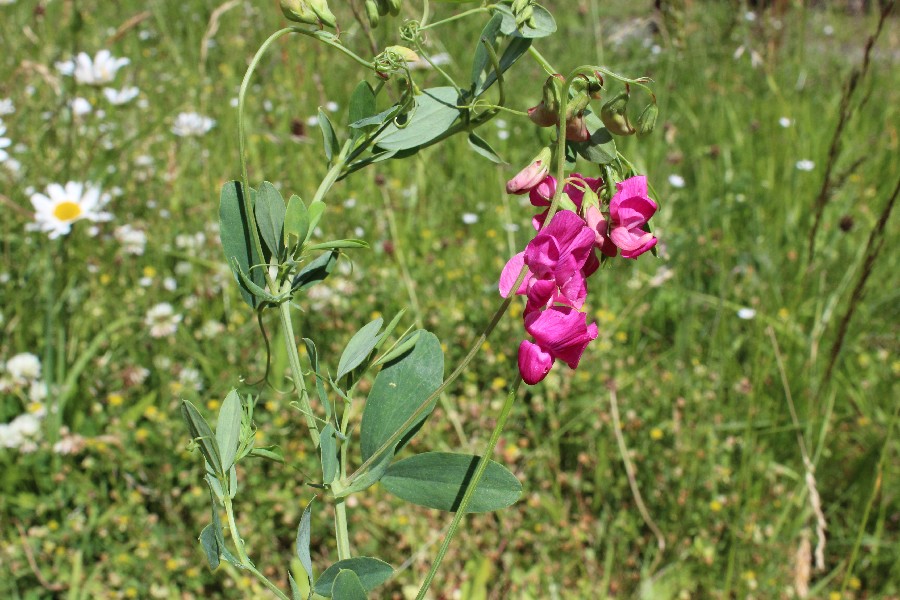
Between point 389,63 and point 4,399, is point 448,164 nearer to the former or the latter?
point 4,399

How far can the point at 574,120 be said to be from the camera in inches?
20.0

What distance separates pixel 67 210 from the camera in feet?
5.53

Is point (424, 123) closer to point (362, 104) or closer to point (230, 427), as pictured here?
point (362, 104)

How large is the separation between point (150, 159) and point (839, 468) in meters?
1.91

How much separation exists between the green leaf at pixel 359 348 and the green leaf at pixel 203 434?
4.1 inches

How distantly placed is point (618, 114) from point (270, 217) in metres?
0.26

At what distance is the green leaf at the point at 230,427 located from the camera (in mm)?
566

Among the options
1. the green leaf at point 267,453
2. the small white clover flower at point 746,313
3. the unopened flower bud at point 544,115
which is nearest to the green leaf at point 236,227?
the green leaf at point 267,453

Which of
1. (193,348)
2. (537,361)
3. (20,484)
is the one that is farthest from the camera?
(193,348)

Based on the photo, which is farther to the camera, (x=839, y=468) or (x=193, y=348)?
(x=193, y=348)

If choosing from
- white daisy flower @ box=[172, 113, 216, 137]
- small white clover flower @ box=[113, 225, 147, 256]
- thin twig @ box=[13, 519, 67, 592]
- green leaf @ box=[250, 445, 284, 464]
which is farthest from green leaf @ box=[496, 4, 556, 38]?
white daisy flower @ box=[172, 113, 216, 137]

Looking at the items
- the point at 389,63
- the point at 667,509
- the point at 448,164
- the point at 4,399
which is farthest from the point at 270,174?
the point at 389,63

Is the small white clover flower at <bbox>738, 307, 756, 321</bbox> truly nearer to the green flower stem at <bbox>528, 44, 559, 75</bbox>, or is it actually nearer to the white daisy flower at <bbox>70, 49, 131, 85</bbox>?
the green flower stem at <bbox>528, 44, 559, 75</bbox>

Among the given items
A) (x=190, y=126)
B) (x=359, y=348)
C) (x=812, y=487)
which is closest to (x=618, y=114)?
(x=359, y=348)
